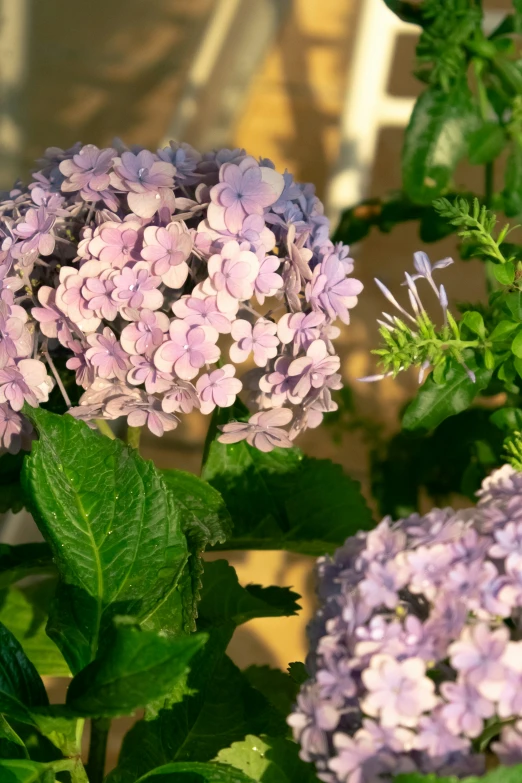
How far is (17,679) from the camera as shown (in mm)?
431

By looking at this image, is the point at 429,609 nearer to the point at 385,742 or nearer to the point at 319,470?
the point at 385,742

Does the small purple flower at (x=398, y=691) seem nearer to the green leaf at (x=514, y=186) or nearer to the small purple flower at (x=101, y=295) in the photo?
the small purple flower at (x=101, y=295)

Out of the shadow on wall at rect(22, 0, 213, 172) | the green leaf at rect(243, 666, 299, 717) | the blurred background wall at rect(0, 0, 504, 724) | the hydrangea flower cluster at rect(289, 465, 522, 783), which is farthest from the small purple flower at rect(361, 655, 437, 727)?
the shadow on wall at rect(22, 0, 213, 172)

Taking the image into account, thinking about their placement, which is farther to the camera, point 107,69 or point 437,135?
point 107,69

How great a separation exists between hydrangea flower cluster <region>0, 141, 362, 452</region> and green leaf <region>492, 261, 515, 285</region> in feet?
0.29

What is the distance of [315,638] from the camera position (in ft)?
1.17

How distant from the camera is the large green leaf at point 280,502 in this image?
0.57 m

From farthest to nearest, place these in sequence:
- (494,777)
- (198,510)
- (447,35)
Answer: (447,35) < (198,510) < (494,777)

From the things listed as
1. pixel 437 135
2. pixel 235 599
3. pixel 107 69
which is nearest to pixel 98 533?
pixel 235 599

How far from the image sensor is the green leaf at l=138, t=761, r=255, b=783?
38cm

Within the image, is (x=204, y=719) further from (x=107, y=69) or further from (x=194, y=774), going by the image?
(x=107, y=69)

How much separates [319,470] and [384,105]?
659mm

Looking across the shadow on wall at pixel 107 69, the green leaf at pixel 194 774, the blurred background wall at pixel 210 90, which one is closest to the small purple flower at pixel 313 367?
the green leaf at pixel 194 774

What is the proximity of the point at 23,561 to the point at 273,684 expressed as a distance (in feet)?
0.74
